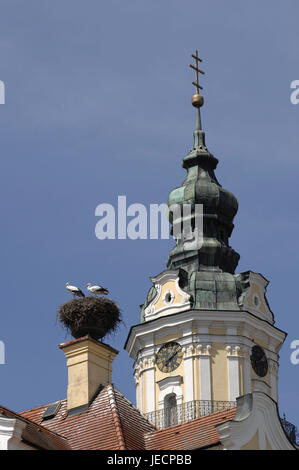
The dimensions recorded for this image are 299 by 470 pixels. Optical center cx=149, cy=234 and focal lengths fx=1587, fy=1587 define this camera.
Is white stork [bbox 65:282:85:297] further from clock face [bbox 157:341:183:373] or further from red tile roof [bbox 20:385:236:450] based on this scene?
clock face [bbox 157:341:183:373]

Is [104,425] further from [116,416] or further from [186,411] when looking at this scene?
[186,411]

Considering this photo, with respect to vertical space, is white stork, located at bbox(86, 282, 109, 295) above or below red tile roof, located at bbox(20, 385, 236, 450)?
above

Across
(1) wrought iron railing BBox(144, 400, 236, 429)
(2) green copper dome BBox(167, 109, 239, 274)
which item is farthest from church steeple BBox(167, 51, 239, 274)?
(1) wrought iron railing BBox(144, 400, 236, 429)

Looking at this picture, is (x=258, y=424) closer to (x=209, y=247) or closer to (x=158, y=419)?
(x=158, y=419)

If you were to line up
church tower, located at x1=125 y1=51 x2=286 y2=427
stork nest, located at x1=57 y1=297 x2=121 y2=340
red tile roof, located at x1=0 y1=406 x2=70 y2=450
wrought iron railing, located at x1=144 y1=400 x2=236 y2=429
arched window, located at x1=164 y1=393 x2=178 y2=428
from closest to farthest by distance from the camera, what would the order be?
red tile roof, located at x1=0 y1=406 x2=70 y2=450, stork nest, located at x1=57 y1=297 x2=121 y2=340, arched window, located at x1=164 y1=393 x2=178 y2=428, wrought iron railing, located at x1=144 y1=400 x2=236 y2=429, church tower, located at x1=125 y1=51 x2=286 y2=427

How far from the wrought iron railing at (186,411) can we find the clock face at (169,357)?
95.7 inches

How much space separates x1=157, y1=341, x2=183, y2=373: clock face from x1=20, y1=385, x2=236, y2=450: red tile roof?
17.8 m

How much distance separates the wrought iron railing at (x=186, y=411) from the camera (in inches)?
1731

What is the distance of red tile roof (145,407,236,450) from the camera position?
2952cm

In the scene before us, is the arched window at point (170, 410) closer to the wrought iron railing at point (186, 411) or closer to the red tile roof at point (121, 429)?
the wrought iron railing at point (186, 411)

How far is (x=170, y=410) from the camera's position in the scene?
45.8 m

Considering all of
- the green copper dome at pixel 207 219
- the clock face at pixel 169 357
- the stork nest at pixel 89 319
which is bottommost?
the stork nest at pixel 89 319

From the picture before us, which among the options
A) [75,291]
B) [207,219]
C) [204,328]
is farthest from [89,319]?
[207,219]

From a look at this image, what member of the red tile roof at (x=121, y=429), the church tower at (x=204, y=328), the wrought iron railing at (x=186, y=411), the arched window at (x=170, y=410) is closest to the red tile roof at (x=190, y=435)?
the red tile roof at (x=121, y=429)
